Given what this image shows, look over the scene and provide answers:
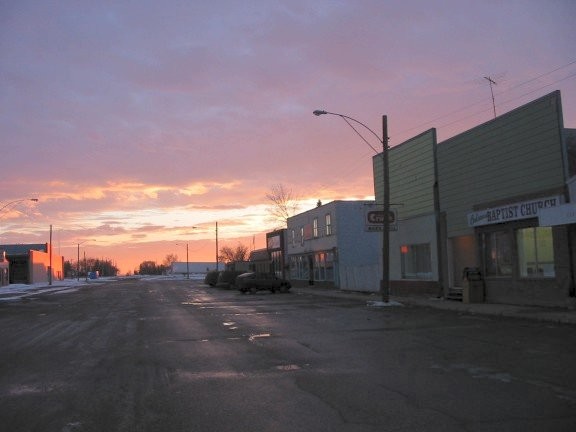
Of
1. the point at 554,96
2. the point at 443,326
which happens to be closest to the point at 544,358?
the point at 443,326

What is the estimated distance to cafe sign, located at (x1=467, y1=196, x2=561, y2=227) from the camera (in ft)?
67.3

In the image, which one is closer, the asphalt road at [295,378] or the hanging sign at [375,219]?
the asphalt road at [295,378]

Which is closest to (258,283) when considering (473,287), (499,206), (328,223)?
(328,223)

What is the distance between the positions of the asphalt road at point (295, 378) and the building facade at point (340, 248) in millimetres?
21019

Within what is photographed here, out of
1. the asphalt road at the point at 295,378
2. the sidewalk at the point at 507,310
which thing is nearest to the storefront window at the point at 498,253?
the sidewalk at the point at 507,310

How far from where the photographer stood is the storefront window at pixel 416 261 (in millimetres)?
29203

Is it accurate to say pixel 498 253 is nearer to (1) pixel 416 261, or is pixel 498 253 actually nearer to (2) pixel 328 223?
(1) pixel 416 261

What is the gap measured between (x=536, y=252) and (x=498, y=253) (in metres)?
2.33

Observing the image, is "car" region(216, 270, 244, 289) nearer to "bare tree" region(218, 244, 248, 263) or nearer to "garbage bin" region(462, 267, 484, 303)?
"garbage bin" region(462, 267, 484, 303)

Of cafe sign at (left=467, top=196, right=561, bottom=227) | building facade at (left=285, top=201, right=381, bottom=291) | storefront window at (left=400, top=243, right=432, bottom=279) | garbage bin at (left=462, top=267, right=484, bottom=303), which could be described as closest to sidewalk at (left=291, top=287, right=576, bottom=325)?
garbage bin at (left=462, top=267, right=484, bottom=303)

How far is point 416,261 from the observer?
3042 cm

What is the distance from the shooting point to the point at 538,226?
70.2 ft

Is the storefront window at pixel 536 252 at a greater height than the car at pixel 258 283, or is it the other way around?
the storefront window at pixel 536 252

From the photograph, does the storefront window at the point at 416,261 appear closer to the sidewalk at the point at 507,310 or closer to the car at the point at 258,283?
the sidewalk at the point at 507,310
